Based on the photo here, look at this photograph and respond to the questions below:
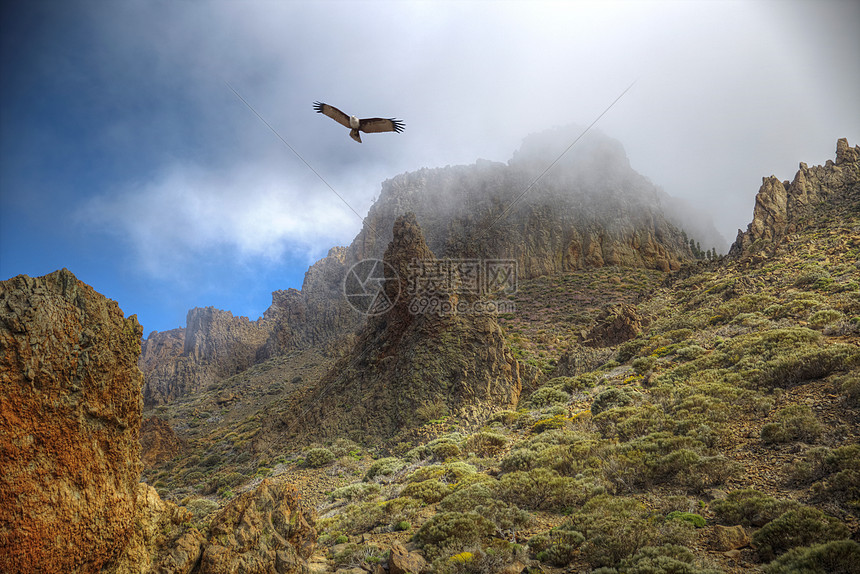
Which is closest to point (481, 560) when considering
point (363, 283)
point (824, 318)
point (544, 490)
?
point (544, 490)

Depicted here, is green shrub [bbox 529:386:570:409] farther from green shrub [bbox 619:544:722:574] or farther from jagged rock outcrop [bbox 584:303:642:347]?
green shrub [bbox 619:544:722:574]

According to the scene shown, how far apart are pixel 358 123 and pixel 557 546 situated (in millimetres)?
11957

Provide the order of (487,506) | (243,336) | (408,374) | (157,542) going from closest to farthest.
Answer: (157,542) < (487,506) < (408,374) < (243,336)

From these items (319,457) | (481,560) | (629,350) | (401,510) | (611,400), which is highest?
(629,350)

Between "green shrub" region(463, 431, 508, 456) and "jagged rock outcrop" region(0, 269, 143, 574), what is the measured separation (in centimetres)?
1376

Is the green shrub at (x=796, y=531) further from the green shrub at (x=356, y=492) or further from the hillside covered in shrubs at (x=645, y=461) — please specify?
the green shrub at (x=356, y=492)

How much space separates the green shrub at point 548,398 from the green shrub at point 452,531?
41.4 feet

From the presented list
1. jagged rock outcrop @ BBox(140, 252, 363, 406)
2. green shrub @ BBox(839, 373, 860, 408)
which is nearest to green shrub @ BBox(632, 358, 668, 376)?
green shrub @ BBox(839, 373, 860, 408)

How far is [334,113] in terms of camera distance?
462 inches

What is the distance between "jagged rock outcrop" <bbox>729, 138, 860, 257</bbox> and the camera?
35.8 metres

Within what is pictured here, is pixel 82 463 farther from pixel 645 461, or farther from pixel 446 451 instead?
pixel 446 451

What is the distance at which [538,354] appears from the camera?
35281mm

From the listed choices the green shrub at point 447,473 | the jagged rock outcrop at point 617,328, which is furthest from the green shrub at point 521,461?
the jagged rock outcrop at point 617,328

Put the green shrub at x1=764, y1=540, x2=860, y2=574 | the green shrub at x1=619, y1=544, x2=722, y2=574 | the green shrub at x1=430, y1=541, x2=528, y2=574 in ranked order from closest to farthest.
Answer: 1. the green shrub at x1=764, y1=540, x2=860, y2=574
2. the green shrub at x1=619, y1=544, x2=722, y2=574
3. the green shrub at x1=430, y1=541, x2=528, y2=574
